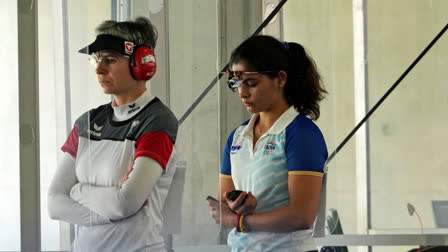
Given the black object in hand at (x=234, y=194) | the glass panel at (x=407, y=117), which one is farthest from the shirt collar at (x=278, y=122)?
the glass panel at (x=407, y=117)

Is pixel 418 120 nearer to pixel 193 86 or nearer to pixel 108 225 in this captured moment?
pixel 193 86

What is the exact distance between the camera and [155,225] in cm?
166

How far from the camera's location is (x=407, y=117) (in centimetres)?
411

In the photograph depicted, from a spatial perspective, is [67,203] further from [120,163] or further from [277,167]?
[277,167]

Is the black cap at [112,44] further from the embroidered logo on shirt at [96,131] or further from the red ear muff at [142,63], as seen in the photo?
the embroidered logo on shirt at [96,131]

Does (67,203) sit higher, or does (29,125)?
(29,125)

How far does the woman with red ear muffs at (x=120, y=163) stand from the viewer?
1614 mm

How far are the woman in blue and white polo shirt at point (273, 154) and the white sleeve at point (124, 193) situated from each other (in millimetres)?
173

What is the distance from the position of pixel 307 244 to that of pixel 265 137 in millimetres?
245

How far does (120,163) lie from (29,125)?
3.01ft

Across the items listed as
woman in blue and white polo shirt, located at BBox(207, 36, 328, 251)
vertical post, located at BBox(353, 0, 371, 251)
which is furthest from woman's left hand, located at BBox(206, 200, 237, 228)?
vertical post, located at BBox(353, 0, 371, 251)

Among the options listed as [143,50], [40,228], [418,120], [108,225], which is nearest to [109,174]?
[108,225]

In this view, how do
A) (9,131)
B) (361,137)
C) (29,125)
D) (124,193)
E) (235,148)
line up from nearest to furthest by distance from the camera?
(124,193) < (235,148) < (29,125) < (9,131) < (361,137)

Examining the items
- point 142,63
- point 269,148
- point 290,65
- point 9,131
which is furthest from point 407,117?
point 142,63
